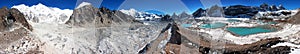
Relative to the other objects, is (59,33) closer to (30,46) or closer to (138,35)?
(30,46)

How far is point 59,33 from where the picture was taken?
30609 millimetres

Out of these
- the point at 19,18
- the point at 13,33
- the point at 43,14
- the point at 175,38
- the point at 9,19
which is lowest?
the point at 175,38

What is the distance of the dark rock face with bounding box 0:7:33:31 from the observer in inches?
1147

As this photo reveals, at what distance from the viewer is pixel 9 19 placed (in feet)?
98.8

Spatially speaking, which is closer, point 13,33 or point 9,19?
point 13,33

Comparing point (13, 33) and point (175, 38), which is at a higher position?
point (13, 33)

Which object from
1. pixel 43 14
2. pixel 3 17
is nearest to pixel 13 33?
pixel 3 17

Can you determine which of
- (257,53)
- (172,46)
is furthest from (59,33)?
(257,53)

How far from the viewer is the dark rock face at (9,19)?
95.6 ft

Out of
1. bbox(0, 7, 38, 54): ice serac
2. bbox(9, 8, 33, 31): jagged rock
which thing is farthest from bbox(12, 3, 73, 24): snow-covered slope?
bbox(0, 7, 38, 54): ice serac

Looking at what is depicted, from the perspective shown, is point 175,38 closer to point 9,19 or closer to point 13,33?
point 13,33

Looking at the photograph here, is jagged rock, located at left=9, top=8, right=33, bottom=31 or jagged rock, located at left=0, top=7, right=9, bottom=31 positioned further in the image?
jagged rock, located at left=9, top=8, right=33, bottom=31

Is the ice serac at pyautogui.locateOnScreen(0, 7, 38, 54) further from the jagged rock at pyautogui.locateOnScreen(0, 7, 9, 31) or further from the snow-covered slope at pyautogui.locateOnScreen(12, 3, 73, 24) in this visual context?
the snow-covered slope at pyautogui.locateOnScreen(12, 3, 73, 24)

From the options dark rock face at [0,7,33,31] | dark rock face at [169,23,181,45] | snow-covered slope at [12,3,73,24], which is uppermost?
snow-covered slope at [12,3,73,24]
